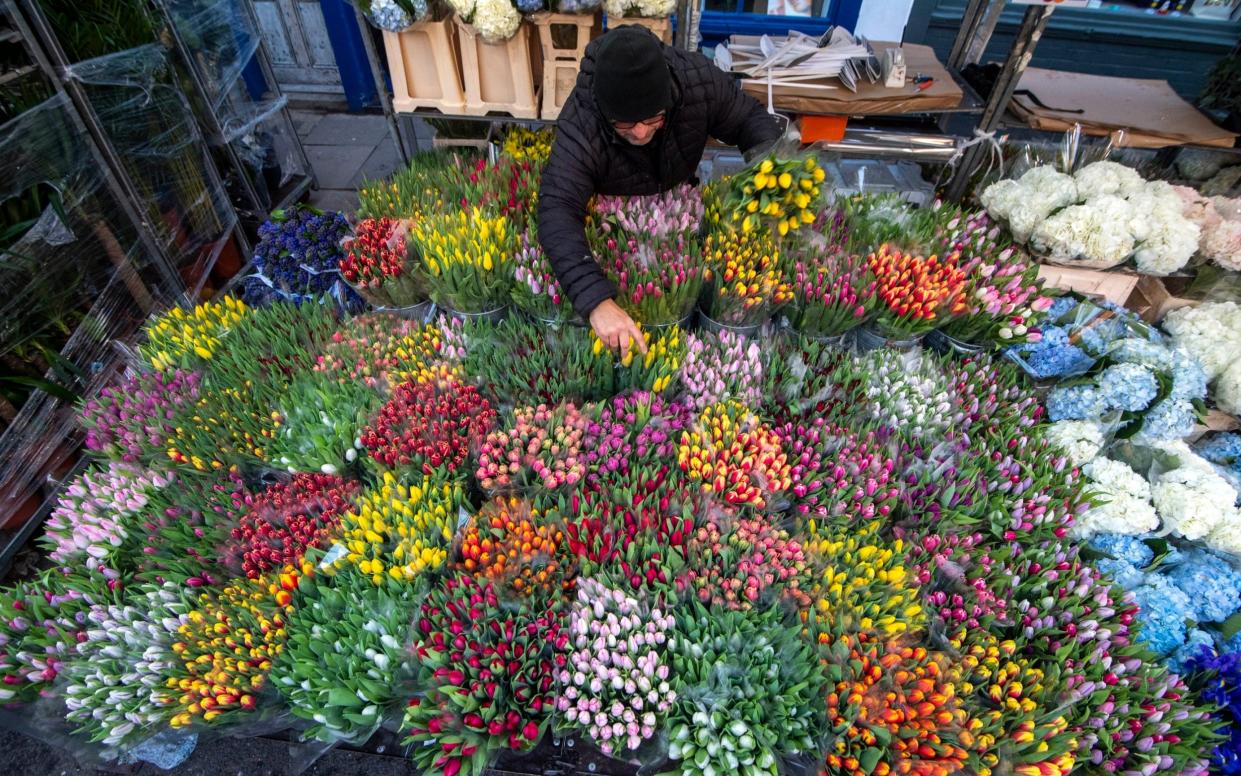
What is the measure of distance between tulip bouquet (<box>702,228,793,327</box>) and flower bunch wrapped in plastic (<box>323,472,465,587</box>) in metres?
1.15

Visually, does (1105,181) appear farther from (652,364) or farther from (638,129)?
(652,364)

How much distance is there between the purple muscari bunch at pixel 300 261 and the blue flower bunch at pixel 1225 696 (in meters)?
3.30

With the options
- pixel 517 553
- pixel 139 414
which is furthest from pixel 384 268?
pixel 517 553

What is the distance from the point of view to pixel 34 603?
169cm

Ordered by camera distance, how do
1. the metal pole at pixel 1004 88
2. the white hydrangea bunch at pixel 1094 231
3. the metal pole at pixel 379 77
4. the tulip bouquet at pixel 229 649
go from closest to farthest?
the tulip bouquet at pixel 229 649 → the white hydrangea bunch at pixel 1094 231 → the metal pole at pixel 1004 88 → the metal pole at pixel 379 77

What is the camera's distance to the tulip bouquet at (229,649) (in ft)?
4.79

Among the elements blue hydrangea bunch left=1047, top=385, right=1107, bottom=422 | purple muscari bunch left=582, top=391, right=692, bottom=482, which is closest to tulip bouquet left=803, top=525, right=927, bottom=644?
purple muscari bunch left=582, top=391, right=692, bottom=482

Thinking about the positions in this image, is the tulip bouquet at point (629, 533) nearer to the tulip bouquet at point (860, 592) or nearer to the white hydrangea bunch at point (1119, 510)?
the tulip bouquet at point (860, 592)

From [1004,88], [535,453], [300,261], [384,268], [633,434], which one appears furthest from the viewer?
[1004,88]

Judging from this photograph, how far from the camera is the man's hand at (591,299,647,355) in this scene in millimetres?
1956

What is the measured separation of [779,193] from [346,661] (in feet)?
6.29

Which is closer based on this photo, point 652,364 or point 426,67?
point 652,364

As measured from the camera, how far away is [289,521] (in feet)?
5.57

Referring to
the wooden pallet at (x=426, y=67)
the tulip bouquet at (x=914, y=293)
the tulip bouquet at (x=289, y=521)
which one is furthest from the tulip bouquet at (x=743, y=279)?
the wooden pallet at (x=426, y=67)
